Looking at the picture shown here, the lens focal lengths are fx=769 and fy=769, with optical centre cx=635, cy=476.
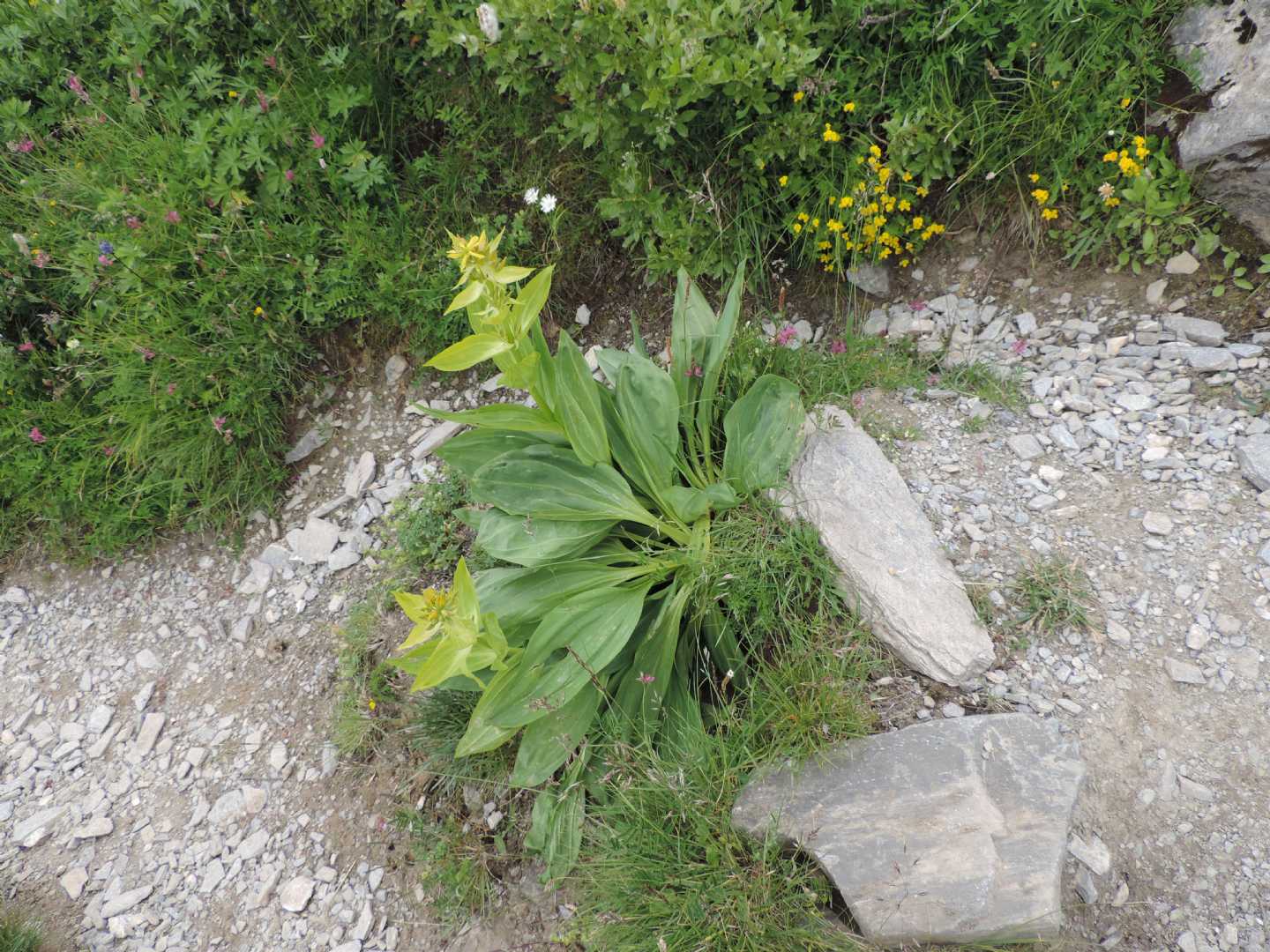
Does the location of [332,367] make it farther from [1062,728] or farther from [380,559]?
[1062,728]

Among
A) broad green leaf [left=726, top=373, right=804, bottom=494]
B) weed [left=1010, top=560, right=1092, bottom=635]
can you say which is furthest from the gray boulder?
broad green leaf [left=726, top=373, right=804, bottom=494]

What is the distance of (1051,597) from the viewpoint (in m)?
2.65

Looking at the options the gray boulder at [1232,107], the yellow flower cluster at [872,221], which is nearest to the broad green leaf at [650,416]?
the yellow flower cluster at [872,221]

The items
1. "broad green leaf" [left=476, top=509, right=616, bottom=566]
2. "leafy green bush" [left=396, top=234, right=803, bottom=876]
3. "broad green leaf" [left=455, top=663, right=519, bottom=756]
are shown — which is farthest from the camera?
"broad green leaf" [left=476, top=509, right=616, bottom=566]

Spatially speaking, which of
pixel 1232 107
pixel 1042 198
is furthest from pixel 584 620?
pixel 1232 107

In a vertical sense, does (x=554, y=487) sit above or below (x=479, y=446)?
below

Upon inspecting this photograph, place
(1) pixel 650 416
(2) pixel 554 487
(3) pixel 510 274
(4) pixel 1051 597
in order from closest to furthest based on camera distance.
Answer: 1. (3) pixel 510 274
2. (4) pixel 1051 597
3. (2) pixel 554 487
4. (1) pixel 650 416

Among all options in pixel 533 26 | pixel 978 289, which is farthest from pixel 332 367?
pixel 978 289

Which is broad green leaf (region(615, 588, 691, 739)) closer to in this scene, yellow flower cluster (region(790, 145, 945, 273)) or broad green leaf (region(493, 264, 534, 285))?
broad green leaf (region(493, 264, 534, 285))

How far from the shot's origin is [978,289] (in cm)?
355

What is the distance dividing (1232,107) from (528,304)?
2804mm

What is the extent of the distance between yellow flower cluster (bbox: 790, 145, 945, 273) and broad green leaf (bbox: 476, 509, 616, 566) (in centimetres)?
174

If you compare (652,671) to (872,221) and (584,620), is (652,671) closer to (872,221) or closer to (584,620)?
(584,620)

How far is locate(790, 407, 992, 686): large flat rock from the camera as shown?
258 centimetres
